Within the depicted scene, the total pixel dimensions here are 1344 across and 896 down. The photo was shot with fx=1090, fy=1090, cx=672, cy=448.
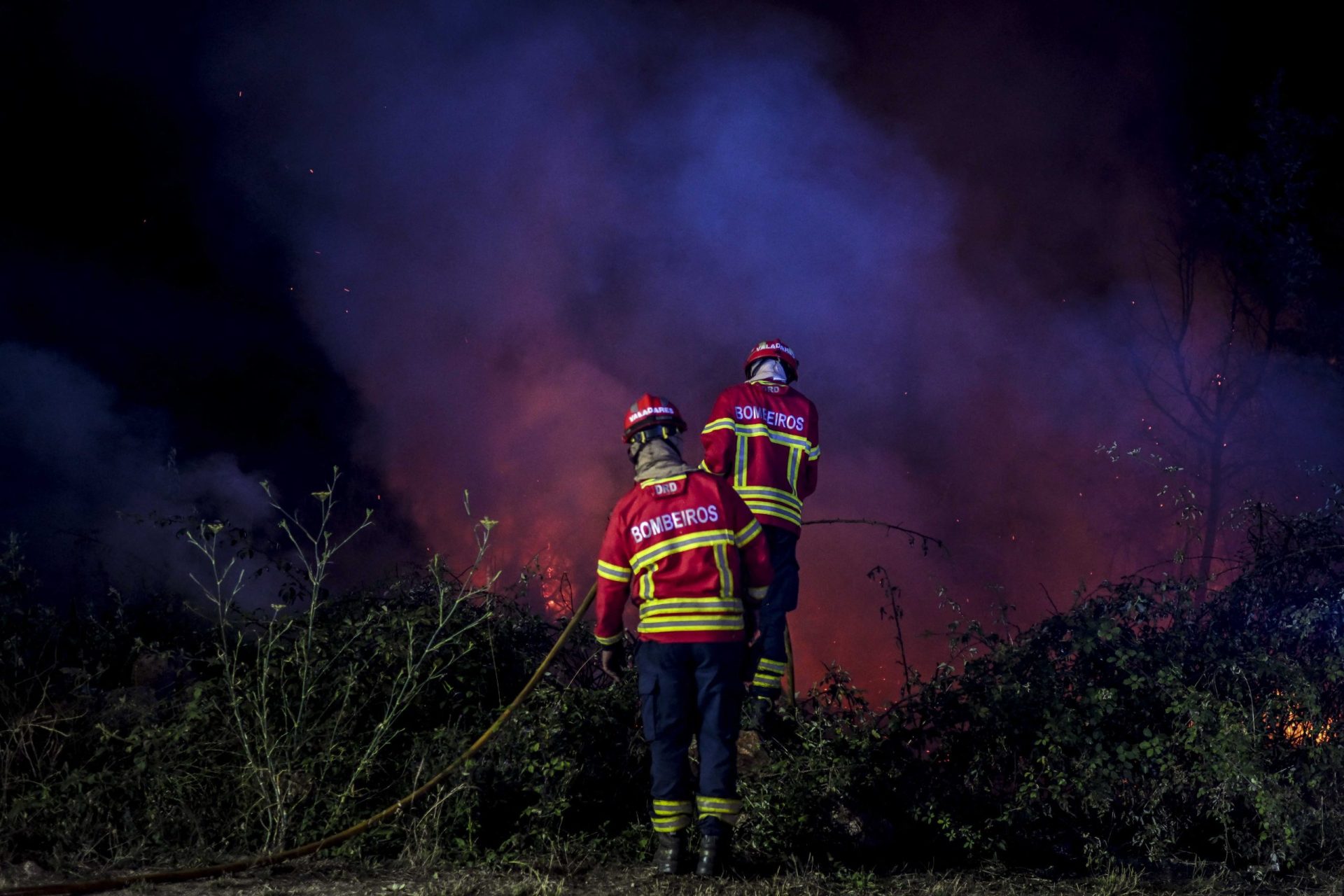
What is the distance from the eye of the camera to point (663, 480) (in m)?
5.42

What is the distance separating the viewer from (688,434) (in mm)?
13570

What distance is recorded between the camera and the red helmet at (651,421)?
561cm

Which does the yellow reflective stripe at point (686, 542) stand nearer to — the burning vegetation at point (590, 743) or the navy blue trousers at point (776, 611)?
the navy blue trousers at point (776, 611)

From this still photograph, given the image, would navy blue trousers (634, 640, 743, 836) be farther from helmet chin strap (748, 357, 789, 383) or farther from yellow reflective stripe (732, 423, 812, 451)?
helmet chin strap (748, 357, 789, 383)

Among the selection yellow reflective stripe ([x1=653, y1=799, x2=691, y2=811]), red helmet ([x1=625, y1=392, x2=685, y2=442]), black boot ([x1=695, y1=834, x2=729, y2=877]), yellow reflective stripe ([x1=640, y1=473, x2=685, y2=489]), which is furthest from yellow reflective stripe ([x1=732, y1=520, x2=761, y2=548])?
black boot ([x1=695, y1=834, x2=729, y2=877])

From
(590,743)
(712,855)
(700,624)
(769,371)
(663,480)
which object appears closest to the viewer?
(712,855)

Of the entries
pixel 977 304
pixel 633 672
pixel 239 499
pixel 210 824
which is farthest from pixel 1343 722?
pixel 239 499

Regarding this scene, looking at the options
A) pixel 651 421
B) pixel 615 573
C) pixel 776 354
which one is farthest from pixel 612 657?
pixel 776 354

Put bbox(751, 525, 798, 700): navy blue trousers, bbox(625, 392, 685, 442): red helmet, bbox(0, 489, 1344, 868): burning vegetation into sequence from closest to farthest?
bbox(625, 392, 685, 442): red helmet, bbox(0, 489, 1344, 868): burning vegetation, bbox(751, 525, 798, 700): navy blue trousers

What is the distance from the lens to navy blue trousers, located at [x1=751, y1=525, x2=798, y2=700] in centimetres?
593

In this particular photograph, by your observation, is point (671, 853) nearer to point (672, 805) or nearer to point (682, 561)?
point (672, 805)

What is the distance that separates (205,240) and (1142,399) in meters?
11.5

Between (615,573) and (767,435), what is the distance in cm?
156

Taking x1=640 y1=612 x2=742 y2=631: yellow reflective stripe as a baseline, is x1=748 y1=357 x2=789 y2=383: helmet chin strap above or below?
above
